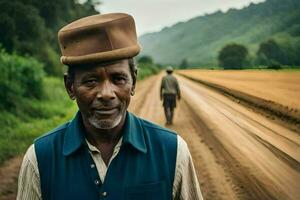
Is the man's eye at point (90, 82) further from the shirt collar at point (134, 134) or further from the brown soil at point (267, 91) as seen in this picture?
the brown soil at point (267, 91)

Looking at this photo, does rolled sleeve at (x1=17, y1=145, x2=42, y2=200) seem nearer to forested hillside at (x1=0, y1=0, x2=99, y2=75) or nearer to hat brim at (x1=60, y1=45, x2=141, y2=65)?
hat brim at (x1=60, y1=45, x2=141, y2=65)

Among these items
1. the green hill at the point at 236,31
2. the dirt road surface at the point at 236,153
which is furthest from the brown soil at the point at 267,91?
the green hill at the point at 236,31

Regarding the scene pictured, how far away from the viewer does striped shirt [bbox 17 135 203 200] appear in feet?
6.41

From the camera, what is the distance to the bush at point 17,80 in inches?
484

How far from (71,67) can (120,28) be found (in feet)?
0.81

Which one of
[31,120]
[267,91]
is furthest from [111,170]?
[31,120]

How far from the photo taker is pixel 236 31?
3.69 meters

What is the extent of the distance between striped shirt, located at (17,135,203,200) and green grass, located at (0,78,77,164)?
6.48 meters

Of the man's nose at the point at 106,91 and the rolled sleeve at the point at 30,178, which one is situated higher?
the man's nose at the point at 106,91

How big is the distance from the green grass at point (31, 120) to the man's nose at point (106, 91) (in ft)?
21.7

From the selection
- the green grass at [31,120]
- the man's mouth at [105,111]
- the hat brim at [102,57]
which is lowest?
the green grass at [31,120]

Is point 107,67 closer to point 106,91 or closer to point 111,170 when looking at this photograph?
point 106,91

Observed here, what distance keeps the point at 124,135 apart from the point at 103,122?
10cm

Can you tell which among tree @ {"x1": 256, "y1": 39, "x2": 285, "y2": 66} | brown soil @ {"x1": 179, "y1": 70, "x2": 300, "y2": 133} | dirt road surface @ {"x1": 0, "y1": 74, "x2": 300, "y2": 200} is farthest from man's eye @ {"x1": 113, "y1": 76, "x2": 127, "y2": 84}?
tree @ {"x1": 256, "y1": 39, "x2": 285, "y2": 66}
